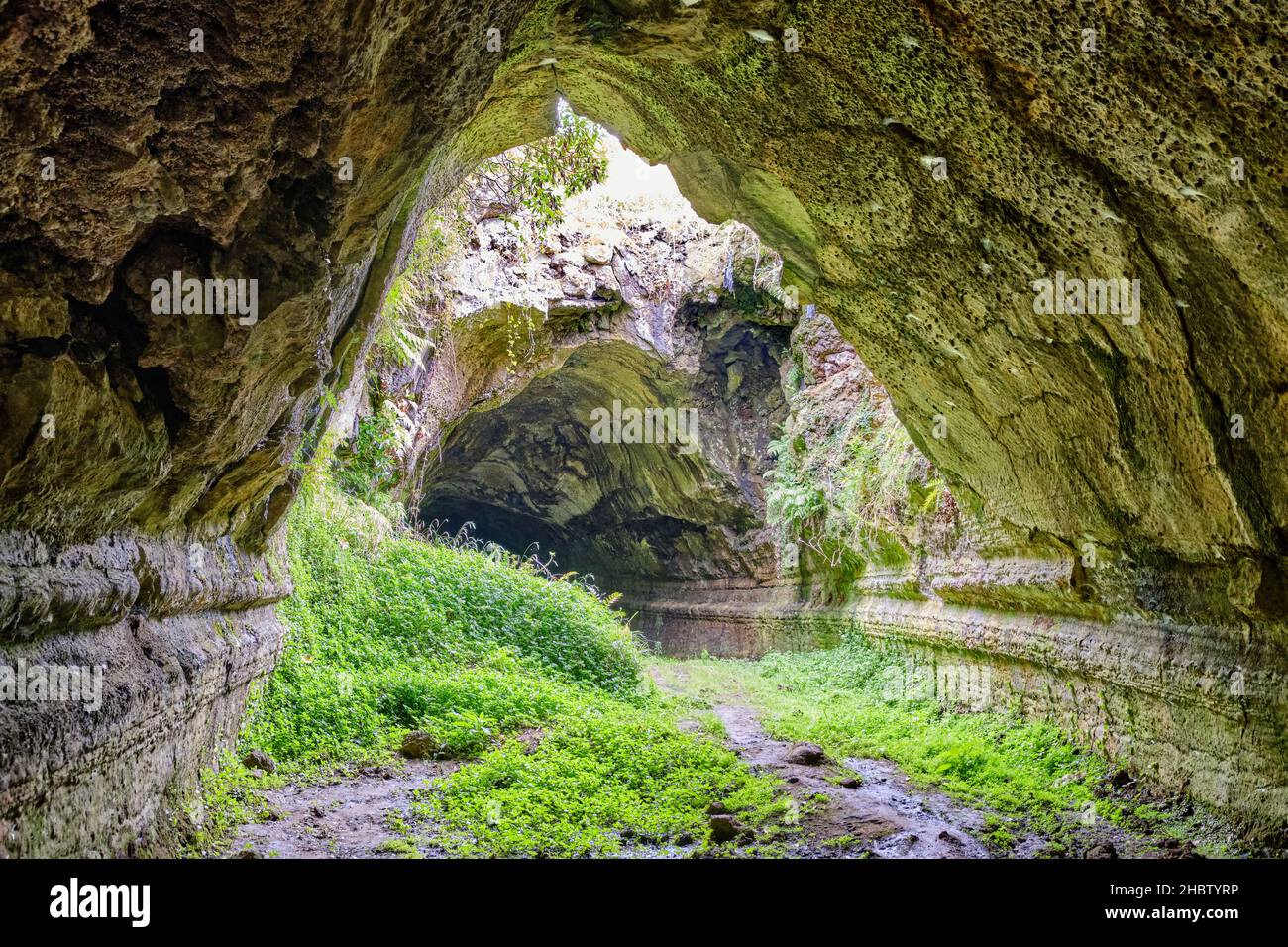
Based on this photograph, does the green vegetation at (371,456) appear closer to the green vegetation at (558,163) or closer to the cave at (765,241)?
the green vegetation at (558,163)

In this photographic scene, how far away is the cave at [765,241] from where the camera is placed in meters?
2.45

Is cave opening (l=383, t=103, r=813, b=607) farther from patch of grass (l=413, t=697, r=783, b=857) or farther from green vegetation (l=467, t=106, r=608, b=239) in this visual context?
patch of grass (l=413, t=697, r=783, b=857)

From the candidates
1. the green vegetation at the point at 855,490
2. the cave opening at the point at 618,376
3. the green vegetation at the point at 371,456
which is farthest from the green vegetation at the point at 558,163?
the green vegetation at the point at 855,490

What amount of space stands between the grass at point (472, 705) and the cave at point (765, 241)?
2.67 feet

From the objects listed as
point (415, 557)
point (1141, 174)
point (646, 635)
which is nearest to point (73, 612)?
point (1141, 174)

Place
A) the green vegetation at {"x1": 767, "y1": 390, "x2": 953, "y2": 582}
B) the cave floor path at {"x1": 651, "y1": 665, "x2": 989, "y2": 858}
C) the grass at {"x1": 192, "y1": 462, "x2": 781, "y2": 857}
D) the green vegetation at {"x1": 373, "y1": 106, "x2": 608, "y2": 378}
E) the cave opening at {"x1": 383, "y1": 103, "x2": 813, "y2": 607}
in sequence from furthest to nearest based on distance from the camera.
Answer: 1. the cave opening at {"x1": 383, "y1": 103, "x2": 813, "y2": 607}
2. the green vegetation at {"x1": 767, "y1": 390, "x2": 953, "y2": 582}
3. the green vegetation at {"x1": 373, "y1": 106, "x2": 608, "y2": 378}
4. the grass at {"x1": 192, "y1": 462, "x2": 781, "y2": 857}
5. the cave floor path at {"x1": 651, "y1": 665, "x2": 989, "y2": 858}

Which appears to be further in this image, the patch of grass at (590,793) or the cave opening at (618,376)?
the cave opening at (618,376)

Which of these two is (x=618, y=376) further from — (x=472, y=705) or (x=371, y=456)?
(x=472, y=705)

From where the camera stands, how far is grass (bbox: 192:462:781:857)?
15.1 feet

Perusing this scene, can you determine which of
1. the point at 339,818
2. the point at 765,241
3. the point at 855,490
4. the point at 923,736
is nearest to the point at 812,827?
the point at 339,818

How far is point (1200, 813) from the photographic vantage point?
462 centimetres

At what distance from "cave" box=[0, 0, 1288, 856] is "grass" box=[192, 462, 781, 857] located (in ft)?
2.67

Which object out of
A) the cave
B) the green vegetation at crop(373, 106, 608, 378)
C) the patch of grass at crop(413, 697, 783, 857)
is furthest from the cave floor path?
the green vegetation at crop(373, 106, 608, 378)

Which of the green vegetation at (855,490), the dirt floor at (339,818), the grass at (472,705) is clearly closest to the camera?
the dirt floor at (339,818)
